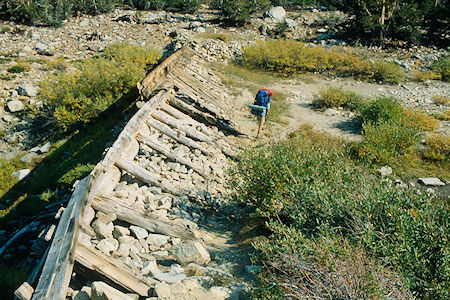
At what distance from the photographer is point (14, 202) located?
26.8 feet

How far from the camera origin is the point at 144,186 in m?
5.86

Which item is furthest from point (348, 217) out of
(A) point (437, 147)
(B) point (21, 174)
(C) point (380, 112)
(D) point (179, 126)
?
(B) point (21, 174)

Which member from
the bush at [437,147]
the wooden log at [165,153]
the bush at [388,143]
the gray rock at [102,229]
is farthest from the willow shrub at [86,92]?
the bush at [437,147]

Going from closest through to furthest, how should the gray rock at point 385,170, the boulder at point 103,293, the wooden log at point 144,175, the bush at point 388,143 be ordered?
the boulder at point 103,293
the wooden log at point 144,175
the gray rock at point 385,170
the bush at point 388,143

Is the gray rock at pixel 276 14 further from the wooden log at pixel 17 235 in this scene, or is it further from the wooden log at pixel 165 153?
the wooden log at pixel 17 235

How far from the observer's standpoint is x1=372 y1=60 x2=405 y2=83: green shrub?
1602 cm

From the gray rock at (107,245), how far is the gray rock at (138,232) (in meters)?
0.33

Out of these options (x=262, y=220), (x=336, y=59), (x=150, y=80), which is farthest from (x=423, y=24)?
(x=262, y=220)

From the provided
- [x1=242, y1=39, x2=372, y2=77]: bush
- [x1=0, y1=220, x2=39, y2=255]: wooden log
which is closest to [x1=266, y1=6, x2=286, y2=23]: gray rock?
[x1=242, y1=39, x2=372, y2=77]: bush

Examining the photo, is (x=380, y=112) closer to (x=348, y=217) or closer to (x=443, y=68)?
(x=348, y=217)

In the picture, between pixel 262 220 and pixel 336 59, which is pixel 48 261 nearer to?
pixel 262 220

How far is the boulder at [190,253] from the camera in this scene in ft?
13.9

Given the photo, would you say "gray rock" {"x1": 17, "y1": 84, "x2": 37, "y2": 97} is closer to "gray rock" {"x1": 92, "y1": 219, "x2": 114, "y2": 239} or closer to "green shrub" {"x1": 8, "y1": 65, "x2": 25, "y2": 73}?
"green shrub" {"x1": 8, "y1": 65, "x2": 25, "y2": 73}

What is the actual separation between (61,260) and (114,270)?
0.58 meters
